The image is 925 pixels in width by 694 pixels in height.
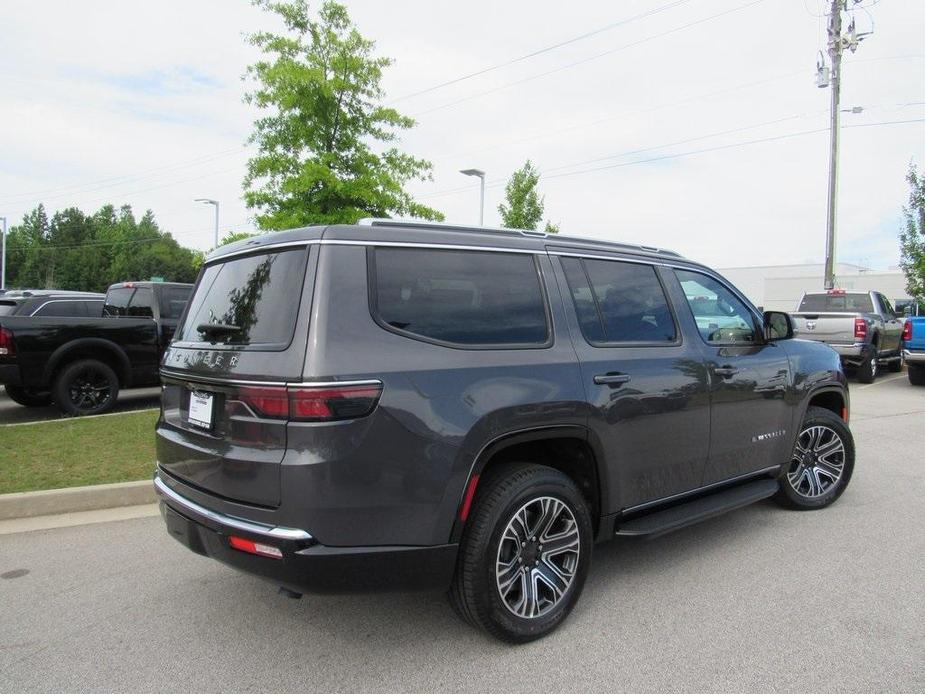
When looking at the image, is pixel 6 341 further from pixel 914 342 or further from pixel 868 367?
pixel 914 342

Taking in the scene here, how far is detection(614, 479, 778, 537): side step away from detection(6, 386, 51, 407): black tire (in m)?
8.51

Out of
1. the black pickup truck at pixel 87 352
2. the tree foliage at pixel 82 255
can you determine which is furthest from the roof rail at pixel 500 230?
the tree foliage at pixel 82 255

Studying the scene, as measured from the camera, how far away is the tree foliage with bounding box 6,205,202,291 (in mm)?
80750

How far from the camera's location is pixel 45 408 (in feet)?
31.5

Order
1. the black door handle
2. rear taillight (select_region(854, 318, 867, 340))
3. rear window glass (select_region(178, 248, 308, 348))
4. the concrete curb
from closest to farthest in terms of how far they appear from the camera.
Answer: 1. rear window glass (select_region(178, 248, 308, 348))
2. the black door handle
3. the concrete curb
4. rear taillight (select_region(854, 318, 867, 340))

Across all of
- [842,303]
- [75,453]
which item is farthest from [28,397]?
[842,303]

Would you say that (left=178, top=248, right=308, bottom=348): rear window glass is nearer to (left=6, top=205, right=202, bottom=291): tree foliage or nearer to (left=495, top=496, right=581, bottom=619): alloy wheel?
(left=495, top=496, right=581, bottom=619): alloy wheel

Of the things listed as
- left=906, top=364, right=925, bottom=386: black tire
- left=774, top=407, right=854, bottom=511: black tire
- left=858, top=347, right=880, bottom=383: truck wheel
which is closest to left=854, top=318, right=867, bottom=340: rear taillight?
left=858, top=347, right=880, bottom=383: truck wheel

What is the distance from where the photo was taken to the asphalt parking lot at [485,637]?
282cm

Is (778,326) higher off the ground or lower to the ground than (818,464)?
higher

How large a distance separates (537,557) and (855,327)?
40.7 feet

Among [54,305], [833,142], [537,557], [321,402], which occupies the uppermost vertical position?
[833,142]

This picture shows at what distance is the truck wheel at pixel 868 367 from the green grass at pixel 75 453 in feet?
43.0

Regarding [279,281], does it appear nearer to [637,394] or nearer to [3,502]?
[637,394]
